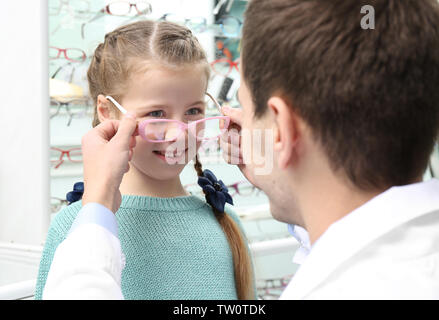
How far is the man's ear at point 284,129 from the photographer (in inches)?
23.5

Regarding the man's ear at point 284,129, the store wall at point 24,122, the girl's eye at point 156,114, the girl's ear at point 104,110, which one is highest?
the man's ear at point 284,129

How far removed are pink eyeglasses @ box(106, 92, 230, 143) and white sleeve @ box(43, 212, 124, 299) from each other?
0.26 meters

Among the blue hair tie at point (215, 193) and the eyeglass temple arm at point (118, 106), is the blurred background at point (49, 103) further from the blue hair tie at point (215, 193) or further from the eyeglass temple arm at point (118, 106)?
the eyeglass temple arm at point (118, 106)

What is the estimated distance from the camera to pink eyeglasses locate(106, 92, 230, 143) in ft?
2.84

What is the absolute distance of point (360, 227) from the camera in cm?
54

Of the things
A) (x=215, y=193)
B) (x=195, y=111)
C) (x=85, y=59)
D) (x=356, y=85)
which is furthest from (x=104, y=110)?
(x=85, y=59)

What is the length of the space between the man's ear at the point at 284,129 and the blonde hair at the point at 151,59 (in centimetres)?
37

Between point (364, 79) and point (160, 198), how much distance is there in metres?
0.51

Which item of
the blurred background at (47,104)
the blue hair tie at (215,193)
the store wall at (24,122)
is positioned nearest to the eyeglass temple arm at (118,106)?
the blue hair tie at (215,193)

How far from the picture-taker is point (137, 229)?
0.90 metres

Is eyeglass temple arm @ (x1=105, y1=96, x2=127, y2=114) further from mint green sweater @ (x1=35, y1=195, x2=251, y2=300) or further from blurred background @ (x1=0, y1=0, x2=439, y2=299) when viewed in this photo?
blurred background @ (x1=0, y1=0, x2=439, y2=299)

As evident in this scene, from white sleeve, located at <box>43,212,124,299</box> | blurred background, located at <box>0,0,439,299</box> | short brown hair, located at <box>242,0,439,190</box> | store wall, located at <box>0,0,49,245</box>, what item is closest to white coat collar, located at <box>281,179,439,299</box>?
short brown hair, located at <box>242,0,439,190</box>
